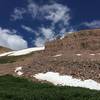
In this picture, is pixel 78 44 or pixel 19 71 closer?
pixel 19 71

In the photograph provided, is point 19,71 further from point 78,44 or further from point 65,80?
point 78,44

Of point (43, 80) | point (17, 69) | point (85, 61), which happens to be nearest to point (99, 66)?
point (85, 61)

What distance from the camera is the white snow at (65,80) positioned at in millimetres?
41275

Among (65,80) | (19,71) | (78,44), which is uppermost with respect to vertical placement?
(78,44)

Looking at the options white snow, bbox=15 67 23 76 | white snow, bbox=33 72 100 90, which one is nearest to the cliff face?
white snow, bbox=15 67 23 76

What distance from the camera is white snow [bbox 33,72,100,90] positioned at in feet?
135

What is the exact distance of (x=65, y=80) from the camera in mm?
43781

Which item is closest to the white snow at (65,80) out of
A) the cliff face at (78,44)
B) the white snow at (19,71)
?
the white snow at (19,71)

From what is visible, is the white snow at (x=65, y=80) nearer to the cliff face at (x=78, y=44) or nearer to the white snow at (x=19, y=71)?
the white snow at (x=19, y=71)

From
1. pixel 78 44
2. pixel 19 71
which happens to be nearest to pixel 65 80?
pixel 19 71

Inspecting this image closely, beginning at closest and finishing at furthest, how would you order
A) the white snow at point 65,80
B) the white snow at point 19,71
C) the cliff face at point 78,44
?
the white snow at point 65,80
the white snow at point 19,71
the cliff face at point 78,44

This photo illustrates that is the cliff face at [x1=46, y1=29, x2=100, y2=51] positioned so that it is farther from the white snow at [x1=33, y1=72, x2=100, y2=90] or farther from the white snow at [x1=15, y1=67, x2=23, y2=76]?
the white snow at [x1=33, y1=72, x2=100, y2=90]

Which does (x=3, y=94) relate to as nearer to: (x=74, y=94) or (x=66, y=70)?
(x=74, y=94)

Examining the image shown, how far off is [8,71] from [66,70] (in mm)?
10684
